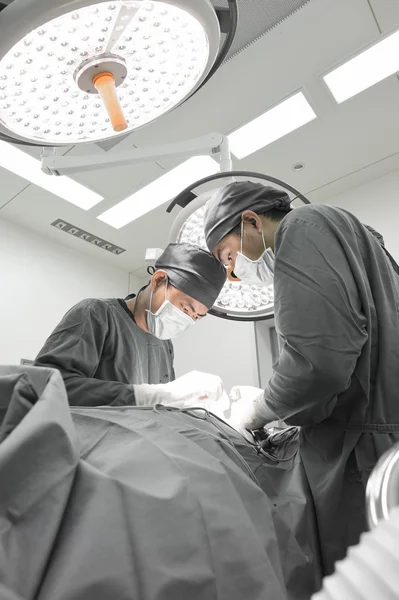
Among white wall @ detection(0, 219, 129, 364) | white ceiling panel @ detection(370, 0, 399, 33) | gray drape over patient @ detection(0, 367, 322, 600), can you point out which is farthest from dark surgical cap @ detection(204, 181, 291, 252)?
white wall @ detection(0, 219, 129, 364)

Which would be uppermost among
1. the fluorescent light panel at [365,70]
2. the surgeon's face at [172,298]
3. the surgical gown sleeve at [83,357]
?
the fluorescent light panel at [365,70]

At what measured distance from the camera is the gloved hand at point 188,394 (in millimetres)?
1547

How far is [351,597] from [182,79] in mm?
947

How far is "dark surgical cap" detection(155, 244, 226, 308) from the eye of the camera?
1.77 m

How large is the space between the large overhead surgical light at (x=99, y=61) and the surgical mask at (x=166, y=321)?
3.11ft

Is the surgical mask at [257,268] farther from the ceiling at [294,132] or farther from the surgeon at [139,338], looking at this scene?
the ceiling at [294,132]

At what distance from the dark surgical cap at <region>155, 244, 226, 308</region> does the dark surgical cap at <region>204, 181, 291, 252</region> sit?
0.32 m

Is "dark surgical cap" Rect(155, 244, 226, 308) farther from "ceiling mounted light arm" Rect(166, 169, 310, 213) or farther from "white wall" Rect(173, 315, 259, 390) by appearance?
"white wall" Rect(173, 315, 259, 390)

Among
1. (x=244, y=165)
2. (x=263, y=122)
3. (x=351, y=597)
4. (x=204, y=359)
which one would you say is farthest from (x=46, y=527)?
(x=204, y=359)

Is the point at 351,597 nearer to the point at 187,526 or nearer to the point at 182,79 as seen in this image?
the point at 187,526

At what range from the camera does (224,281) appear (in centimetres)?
180

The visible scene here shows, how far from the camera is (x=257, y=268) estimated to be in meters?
1.46

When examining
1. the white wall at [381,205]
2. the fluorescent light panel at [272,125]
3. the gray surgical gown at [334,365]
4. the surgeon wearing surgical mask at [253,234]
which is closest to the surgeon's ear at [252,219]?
the surgeon wearing surgical mask at [253,234]

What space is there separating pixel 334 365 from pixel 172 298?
1.04 m
